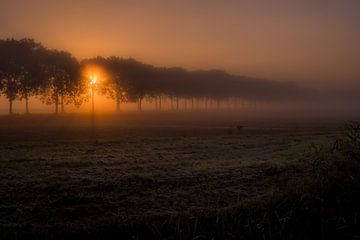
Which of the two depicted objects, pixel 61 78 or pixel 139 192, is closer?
pixel 139 192

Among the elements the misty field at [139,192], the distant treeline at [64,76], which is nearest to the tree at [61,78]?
the distant treeline at [64,76]

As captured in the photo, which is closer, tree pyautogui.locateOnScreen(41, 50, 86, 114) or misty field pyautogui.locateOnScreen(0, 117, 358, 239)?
misty field pyautogui.locateOnScreen(0, 117, 358, 239)

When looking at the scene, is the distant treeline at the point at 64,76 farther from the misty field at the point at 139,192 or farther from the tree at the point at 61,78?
the misty field at the point at 139,192

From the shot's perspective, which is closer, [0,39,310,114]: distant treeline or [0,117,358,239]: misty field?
[0,117,358,239]: misty field

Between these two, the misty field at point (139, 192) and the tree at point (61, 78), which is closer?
the misty field at point (139, 192)

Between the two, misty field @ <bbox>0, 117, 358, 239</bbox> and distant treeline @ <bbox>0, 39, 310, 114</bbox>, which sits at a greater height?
distant treeline @ <bbox>0, 39, 310, 114</bbox>

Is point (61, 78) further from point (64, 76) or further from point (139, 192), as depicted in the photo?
point (139, 192)

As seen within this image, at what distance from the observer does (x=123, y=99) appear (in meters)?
132

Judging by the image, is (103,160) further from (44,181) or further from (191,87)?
(191,87)

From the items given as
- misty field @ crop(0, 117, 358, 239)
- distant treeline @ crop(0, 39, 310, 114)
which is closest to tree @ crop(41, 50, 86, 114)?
distant treeline @ crop(0, 39, 310, 114)

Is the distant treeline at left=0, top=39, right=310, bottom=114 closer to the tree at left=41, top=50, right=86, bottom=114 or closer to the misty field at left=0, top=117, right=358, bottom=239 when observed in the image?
the tree at left=41, top=50, right=86, bottom=114

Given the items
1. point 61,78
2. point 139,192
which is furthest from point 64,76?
point 139,192

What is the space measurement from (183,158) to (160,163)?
331 centimetres

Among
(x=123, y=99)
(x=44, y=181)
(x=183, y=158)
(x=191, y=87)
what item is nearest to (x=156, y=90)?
(x=123, y=99)
